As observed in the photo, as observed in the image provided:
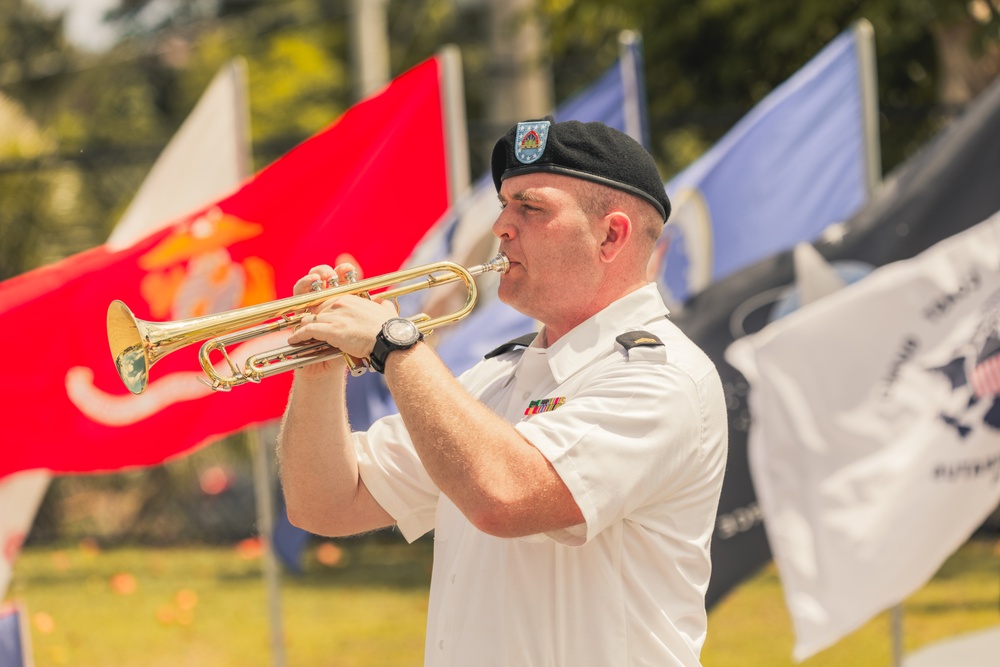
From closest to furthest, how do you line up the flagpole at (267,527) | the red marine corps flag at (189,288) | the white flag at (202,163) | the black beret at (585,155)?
the black beret at (585,155), the red marine corps flag at (189,288), the flagpole at (267,527), the white flag at (202,163)

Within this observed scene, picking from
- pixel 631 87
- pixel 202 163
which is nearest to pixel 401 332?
pixel 631 87

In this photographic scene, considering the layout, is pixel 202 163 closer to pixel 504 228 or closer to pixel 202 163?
pixel 202 163

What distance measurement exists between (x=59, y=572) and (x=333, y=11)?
47.4 ft

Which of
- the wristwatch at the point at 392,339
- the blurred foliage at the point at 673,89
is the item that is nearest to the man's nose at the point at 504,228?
the wristwatch at the point at 392,339

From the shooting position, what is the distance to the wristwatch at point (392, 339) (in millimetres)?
2605

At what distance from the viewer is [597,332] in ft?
9.39

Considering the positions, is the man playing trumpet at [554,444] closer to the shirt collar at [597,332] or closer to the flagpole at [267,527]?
the shirt collar at [597,332]

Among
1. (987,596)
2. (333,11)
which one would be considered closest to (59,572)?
(987,596)

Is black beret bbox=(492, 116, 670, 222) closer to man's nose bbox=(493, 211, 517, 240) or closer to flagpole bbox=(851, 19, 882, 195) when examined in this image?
man's nose bbox=(493, 211, 517, 240)

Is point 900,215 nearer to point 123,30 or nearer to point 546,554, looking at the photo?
point 546,554

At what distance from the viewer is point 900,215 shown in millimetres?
5586

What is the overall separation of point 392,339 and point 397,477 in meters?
0.56

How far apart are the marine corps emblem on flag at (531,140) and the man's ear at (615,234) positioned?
0.20 meters

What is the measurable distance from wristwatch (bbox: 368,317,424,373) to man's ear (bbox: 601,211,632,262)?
18.5 inches
